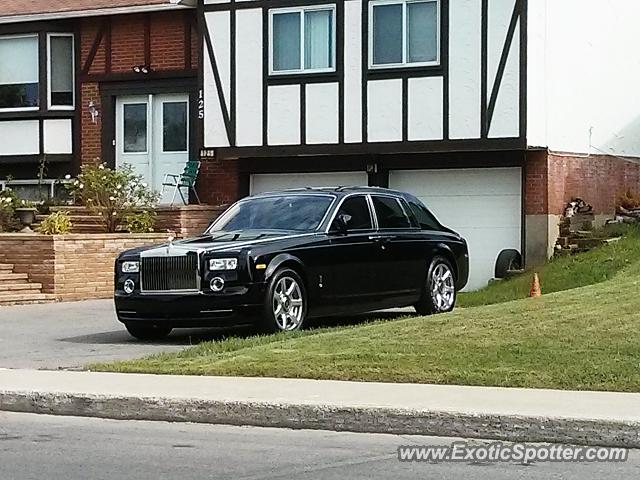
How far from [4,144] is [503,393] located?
20.2 m

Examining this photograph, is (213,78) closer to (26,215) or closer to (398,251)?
(26,215)

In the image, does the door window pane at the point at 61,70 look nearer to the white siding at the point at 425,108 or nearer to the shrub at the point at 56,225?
the shrub at the point at 56,225

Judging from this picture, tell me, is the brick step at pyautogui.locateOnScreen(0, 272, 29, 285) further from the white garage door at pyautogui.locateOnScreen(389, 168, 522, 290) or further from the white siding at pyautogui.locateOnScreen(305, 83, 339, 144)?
the white garage door at pyautogui.locateOnScreen(389, 168, 522, 290)

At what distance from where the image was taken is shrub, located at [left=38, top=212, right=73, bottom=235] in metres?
22.6

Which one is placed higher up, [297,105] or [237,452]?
[297,105]

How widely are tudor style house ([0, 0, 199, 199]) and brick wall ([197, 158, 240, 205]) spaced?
659 millimetres

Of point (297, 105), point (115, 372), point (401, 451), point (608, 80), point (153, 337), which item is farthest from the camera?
point (608, 80)

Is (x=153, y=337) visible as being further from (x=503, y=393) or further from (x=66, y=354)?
(x=503, y=393)

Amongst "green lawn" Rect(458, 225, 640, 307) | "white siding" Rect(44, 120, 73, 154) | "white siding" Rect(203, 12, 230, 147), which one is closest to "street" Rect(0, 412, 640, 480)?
"green lawn" Rect(458, 225, 640, 307)

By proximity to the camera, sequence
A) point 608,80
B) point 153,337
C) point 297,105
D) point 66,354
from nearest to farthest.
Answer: point 66,354 < point 153,337 < point 297,105 < point 608,80

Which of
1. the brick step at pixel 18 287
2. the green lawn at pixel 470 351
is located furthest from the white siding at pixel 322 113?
the green lawn at pixel 470 351

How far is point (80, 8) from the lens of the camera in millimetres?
27078

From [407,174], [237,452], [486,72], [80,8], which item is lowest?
[237,452]

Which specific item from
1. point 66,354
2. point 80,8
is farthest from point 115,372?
point 80,8
